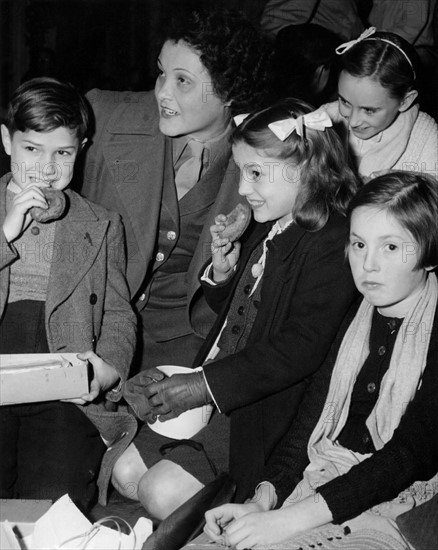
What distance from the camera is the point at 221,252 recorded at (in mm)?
2295

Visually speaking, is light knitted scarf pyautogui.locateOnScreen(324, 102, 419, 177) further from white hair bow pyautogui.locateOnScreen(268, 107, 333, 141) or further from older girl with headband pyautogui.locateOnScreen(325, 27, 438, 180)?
white hair bow pyautogui.locateOnScreen(268, 107, 333, 141)

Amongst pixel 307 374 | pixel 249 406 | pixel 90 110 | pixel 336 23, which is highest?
pixel 336 23

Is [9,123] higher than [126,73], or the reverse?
[9,123]

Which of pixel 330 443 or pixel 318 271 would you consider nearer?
pixel 330 443

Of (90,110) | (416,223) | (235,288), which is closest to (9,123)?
(90,110)

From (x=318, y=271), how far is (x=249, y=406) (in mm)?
404

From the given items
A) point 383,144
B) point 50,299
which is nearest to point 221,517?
point 50,299

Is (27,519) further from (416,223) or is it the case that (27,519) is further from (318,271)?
(416,223)

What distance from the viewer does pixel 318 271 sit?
205 centimetres

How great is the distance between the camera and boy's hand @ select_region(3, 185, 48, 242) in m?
2.04

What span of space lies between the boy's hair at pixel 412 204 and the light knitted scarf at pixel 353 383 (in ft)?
0.34

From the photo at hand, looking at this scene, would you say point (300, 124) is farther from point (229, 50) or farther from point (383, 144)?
point (383, 144)

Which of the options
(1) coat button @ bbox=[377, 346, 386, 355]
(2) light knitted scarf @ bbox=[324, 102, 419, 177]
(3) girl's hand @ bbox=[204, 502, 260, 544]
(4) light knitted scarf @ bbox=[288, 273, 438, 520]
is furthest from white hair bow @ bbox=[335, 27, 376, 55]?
(3) girl's hand @ bbox=[204, 502, 260, 544]

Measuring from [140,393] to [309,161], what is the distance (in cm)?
78
